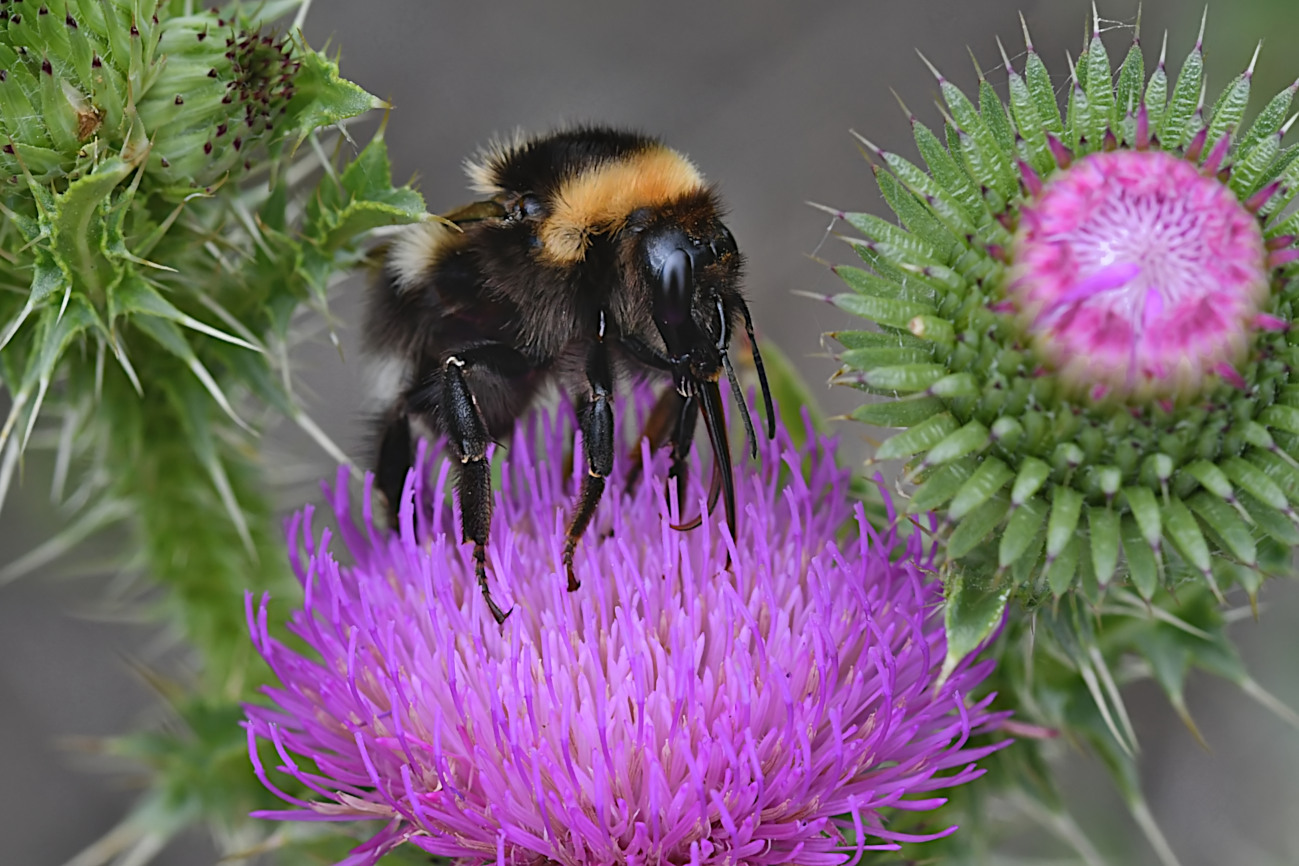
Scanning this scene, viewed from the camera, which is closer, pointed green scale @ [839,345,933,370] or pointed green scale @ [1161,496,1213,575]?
pointed green scale @ [1161,496,1213,575]

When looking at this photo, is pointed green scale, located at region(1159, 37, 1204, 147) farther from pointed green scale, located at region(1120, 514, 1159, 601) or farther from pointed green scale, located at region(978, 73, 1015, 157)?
pointed green scale, located at region(1120, 514, 1159, 601)

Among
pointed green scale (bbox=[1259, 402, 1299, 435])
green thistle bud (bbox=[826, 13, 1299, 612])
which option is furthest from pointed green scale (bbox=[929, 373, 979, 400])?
pointed green scale (bbox=[1259, 402, 1299, 435])

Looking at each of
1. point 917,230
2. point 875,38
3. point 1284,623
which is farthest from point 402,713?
point 875,38

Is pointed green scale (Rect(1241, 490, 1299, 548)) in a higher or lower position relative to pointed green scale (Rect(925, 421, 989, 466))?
lower

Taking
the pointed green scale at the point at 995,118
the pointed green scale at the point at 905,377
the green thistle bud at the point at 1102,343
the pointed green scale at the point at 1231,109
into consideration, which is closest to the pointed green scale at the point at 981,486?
the green thistle bud at the point at 1102,343

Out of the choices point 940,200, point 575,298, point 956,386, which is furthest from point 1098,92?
point 575,298

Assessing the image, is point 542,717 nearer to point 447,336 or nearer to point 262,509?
point 447,336

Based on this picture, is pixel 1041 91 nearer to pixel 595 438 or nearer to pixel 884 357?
pixel 884 357

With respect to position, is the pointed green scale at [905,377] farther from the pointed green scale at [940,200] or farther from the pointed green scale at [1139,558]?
the pointed green scale at [1139,558]
